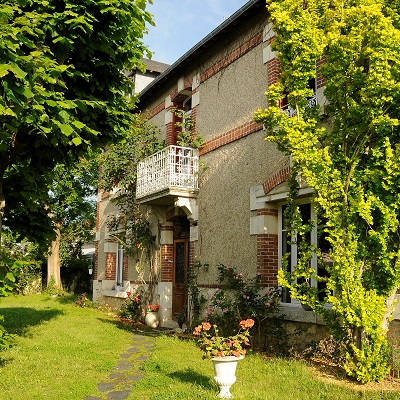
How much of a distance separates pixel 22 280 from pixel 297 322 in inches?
697

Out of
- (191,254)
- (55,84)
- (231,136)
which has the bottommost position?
(191,254)

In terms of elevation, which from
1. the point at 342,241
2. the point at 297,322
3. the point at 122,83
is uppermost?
the point at 122,83

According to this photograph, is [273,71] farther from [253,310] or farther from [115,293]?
[115,293]

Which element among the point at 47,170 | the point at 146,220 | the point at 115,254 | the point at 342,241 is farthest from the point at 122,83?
the point at 115,254

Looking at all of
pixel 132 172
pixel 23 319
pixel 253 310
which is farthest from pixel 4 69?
pixel 23 319

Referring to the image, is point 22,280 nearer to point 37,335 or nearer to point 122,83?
point 37,335

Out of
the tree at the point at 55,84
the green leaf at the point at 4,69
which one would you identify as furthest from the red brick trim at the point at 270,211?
the green leaf at the point at 4,69

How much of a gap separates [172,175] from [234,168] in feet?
5.41

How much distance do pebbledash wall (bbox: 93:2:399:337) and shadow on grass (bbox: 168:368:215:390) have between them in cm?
212

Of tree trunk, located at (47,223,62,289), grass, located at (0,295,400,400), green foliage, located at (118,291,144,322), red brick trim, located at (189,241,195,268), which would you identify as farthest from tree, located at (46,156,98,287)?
grass, located at (0,295,400,400)

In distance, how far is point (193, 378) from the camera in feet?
20.1

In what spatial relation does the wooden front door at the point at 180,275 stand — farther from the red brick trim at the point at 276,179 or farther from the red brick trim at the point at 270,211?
the red brick trim at the point at 276,179

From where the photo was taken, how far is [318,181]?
587 centimetres

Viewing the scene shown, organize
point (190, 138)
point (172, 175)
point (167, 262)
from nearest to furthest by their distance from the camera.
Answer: point (172, 175), point (190, 138), point (167, 262)
